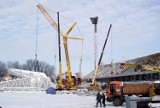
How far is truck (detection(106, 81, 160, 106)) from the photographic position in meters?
31.0

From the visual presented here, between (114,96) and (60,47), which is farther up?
(60,47)

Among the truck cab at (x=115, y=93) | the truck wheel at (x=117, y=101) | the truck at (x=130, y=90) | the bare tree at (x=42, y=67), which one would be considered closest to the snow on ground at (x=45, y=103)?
the truck wheel at (x=117, y=101)

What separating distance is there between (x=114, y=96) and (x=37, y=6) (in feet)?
190

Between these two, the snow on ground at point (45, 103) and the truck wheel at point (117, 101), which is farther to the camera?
the truck wheel at point (117, 101)

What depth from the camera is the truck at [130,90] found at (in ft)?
102

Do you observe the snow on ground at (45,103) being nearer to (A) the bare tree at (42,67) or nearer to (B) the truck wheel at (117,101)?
(B) the truck wheel at (117,101)

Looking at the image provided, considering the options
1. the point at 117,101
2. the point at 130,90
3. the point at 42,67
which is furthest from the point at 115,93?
the point at 42,67

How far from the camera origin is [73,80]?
276ft

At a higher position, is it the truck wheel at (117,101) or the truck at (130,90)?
the truck at (130,90)

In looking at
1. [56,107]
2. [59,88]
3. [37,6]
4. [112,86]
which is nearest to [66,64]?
[59,88]

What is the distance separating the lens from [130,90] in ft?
107

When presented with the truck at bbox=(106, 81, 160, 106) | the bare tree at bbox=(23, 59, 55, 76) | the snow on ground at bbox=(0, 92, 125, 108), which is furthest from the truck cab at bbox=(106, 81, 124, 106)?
the bare tree at bbox=(23, 59, 55, 76)

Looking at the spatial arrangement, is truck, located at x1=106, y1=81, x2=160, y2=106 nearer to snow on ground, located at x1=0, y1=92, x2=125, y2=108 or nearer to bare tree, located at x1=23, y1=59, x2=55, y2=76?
snow on ground, located at x1=0, y1=92, x2=125, y2=108

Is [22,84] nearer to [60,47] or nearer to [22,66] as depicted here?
[60,47]
